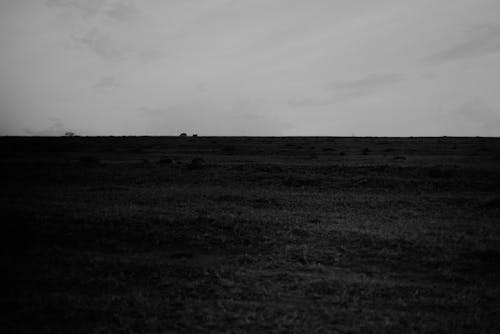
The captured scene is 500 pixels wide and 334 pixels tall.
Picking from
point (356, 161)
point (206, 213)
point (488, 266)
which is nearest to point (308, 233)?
point (206, 213)

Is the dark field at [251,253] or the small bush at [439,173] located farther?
the small bush at [439,173]

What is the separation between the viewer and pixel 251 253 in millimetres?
13656

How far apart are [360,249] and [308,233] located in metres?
2.40

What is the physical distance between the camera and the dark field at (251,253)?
9.20 meters

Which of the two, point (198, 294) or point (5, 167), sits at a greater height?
point (5, 167)

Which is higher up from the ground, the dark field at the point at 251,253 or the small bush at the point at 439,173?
the small bush at the point at 439,173

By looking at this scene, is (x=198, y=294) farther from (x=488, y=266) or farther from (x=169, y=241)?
(x=488, y=266)

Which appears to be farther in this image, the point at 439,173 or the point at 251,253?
the point at 439,173

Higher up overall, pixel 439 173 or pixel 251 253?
pixel 439 173

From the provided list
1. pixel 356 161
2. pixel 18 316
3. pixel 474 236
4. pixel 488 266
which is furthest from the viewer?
pixel 356 161

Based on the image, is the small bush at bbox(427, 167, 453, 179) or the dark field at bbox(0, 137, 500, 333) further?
the small bush at bbox(427, 167, 453, 179)

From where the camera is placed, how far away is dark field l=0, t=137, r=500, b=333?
30.2ft

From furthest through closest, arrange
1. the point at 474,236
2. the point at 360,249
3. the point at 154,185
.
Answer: the point at 154,185, the point at 474,236, the point at 360,249

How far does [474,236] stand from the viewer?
1562 centimetres
